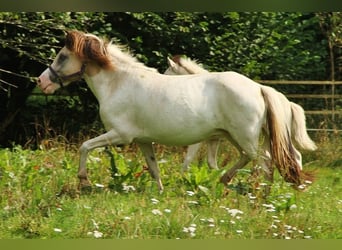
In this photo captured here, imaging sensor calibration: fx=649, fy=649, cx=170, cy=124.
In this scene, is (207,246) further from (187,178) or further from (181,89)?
(181,89)

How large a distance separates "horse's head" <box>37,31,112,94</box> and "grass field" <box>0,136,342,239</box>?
0.92 meters

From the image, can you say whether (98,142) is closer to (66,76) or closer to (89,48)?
(66,76)

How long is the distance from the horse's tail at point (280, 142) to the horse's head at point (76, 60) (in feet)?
5.76

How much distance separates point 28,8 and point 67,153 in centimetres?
751

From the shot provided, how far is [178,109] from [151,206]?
51.6 inches

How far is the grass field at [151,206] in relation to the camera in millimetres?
4457

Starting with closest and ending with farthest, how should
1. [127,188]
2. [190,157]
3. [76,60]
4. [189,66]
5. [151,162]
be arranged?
1. [127,188]
2. [151,162]
3. [76,60]
4. [190,157]
5. [189,66]

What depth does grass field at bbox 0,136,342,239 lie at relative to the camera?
14.6 feet

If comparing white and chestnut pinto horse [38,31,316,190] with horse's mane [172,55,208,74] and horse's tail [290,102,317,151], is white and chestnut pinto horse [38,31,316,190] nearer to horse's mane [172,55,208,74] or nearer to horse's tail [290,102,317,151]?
horse's tail [290,102,317,151]

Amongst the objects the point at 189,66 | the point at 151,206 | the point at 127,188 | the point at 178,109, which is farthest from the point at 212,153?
the point at 151,206

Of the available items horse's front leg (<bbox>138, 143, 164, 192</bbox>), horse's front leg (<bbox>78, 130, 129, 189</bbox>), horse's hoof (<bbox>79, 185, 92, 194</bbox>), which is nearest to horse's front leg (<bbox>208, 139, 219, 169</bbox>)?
horse's front leg (<bbox>138, 143, 164, 192</bbox>)

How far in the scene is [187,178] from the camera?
596 centimetres

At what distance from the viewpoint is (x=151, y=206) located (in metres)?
5.38

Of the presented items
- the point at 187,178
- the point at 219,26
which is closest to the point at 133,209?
the point at 187,178
